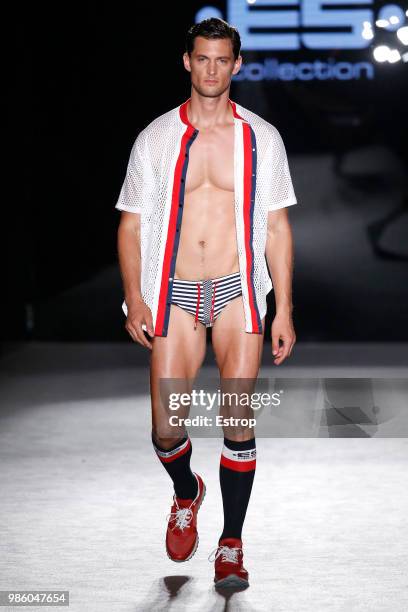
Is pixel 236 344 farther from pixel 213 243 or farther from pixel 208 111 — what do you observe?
pixel 208 111

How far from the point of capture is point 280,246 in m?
3.58

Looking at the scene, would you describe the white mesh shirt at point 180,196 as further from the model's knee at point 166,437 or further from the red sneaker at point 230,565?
the red sneaker at point 230,565

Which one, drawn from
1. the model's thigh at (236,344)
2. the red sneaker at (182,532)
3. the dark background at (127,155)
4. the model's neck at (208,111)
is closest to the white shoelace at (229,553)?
the red sneaker at (182,532)

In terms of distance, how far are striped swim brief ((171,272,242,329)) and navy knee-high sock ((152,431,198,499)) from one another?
382 mm

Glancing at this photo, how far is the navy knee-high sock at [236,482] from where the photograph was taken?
3.53 metres

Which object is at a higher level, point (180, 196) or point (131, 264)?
point (180, 196)

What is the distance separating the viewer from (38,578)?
3.51 meters

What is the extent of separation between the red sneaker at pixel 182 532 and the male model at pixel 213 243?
15 cm

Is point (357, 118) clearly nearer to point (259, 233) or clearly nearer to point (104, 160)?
point (104, 160)

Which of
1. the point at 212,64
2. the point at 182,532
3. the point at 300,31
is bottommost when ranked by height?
the point at 300,31

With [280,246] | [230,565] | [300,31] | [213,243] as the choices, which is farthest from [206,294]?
[300,31]

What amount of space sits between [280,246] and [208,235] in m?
0.21

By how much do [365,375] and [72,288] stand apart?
3028 mm

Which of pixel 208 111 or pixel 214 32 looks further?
pixel 208 111
